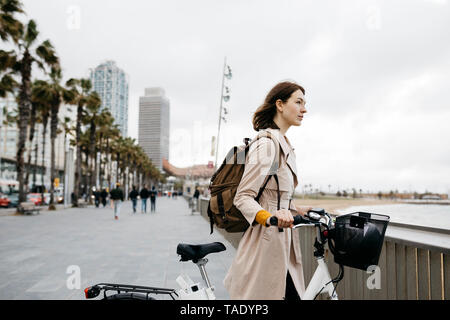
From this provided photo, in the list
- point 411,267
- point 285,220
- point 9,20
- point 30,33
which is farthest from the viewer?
point 30,33

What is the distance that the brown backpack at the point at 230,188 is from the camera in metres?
1.84

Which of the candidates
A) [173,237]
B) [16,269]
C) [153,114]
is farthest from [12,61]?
[153,114]

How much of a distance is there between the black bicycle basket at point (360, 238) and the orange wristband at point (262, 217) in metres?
0.34

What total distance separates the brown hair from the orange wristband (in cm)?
61

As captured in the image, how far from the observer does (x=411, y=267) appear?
2.32 m

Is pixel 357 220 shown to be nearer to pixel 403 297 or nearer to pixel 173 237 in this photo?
→ pixel 403 297

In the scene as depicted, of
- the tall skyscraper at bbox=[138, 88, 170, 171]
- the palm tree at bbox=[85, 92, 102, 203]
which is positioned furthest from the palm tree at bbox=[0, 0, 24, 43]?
the tall skyscraper at bbox=[138, 88, 170, 171]

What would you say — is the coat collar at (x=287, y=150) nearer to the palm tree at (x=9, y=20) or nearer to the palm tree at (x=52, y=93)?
the palm tree at (x=9, y=20)

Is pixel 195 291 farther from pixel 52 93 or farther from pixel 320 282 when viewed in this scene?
pixel 52 93

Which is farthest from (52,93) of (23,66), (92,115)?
(92,115)

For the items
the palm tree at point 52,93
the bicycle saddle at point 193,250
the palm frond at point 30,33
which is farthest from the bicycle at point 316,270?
the palm tree at point 52,93

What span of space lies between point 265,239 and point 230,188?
1.03 feet

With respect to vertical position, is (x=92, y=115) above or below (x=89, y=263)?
above

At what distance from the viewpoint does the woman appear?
5.83 feet
